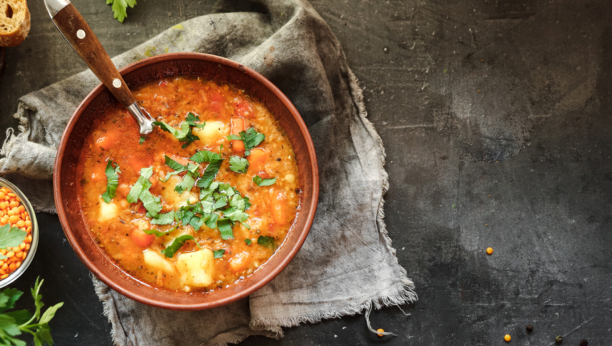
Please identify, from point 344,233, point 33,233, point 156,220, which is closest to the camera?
point 156,220

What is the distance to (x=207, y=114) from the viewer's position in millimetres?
2775

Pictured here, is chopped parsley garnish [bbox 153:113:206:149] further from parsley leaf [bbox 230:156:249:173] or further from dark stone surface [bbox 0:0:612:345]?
dark stone surface [bbox 0:0:612:345]

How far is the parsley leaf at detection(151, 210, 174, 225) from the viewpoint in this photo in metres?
2.62

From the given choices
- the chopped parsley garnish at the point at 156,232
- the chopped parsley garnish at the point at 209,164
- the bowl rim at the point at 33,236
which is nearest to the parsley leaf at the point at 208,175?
the chopped parsley garnish at the point at 209,164

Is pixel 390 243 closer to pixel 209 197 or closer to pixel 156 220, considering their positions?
pixel 209 197

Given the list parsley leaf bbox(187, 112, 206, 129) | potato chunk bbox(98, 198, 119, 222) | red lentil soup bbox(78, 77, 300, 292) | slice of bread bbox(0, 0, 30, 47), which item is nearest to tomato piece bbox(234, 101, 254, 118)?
red lentil soup bbox(78, 77, 300, 292)

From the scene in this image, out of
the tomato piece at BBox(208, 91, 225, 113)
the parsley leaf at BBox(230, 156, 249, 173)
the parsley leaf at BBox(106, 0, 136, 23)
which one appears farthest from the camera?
the parsley leaf at BBox(106, 0, 136, 23)

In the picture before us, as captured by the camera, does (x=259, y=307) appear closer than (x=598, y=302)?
Yes

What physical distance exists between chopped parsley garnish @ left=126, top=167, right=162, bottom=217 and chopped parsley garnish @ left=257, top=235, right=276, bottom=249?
662mm

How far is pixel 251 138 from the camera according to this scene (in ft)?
9.03

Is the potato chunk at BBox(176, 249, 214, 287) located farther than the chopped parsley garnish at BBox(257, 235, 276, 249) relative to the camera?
No

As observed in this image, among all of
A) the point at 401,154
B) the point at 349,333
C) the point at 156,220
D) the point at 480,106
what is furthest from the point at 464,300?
the point at 156,220

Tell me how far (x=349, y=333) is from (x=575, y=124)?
8.02 ft

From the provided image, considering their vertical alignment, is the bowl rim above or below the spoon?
below
